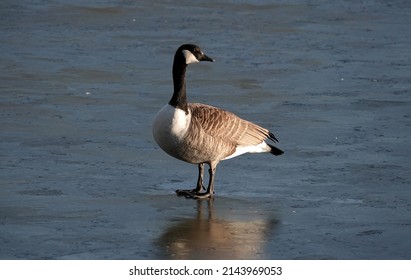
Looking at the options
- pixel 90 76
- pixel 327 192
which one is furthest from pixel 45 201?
pixel 90 76

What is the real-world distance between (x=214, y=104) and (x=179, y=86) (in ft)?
10.7

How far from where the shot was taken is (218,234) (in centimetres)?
828

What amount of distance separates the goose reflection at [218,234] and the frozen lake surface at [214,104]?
0.07 feet

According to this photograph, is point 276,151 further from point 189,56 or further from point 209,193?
point 189,56

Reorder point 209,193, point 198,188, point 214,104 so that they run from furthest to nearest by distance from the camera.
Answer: point 214,104, point 198,188, point 209,193

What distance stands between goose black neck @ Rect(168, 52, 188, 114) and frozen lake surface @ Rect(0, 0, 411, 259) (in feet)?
2.50

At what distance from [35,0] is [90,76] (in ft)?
17.2

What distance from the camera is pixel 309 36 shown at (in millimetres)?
16438

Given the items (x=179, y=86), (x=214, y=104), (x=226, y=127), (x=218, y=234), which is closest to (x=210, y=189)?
(x=226, y=127)

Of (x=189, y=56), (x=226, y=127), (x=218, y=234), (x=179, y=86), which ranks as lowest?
(x=218, y=234)

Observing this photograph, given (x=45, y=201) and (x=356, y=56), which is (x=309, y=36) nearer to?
(x=356, y=56)

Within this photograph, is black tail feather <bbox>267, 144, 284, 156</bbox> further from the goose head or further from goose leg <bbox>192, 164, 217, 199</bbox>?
the goose head

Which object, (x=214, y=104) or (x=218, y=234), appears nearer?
(x=218, y=234)

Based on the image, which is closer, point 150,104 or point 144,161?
point 144,161
